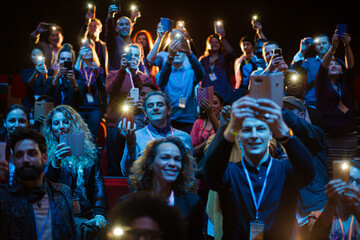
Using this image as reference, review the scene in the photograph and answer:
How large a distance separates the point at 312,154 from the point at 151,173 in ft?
4.40

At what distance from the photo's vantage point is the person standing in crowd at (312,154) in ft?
10.6

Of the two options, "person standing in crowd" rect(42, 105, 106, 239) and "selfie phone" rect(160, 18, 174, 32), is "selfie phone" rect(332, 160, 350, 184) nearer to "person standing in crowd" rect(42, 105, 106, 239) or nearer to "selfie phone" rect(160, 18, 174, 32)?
"person standing in crowd" rect(42, 105, 106, 239)

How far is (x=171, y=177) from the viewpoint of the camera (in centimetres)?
291

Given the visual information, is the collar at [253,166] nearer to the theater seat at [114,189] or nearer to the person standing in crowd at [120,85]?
the theater seat at [114,189]

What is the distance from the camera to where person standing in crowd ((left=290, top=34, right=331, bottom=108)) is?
18.3 ft

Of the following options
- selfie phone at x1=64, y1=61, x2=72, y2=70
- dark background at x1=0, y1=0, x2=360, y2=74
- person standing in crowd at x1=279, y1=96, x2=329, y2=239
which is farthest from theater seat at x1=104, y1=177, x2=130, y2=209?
dark background at x1=0, y1=0, x2=360, y2=74

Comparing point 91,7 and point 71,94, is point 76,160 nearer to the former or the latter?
point 71,94

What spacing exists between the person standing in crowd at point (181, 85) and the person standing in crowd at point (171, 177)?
202 cm

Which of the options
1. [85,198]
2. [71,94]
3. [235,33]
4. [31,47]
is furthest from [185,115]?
[235,33]

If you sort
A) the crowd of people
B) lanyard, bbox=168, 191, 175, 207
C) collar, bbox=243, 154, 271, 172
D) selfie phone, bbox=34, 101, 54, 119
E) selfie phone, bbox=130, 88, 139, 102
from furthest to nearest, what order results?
selfie phone, bbox=34, 101, 54, 119
selfie phone, bbox=130, 88, 139, 102
lanyard, bbox=168, 191, 175, 207
collar, bbox=243, 154, 271, 172
the crowd of people

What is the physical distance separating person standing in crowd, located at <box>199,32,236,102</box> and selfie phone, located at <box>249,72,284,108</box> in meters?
4.07

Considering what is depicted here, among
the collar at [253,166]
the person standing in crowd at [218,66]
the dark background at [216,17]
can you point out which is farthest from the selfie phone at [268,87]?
the dark background at [216,17]

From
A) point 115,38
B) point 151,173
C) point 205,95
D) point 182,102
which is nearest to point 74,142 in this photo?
point 151,173

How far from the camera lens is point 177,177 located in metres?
3.01
